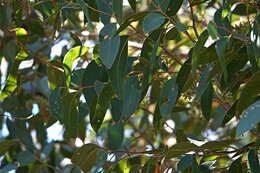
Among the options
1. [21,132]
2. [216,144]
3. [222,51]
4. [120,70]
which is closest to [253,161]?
Answer: [216,144]

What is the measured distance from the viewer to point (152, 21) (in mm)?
1366

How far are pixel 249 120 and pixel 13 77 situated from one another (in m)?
0.94

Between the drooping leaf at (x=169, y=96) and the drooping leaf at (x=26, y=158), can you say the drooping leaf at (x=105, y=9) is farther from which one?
the drooping leaf at (x=26, y=158)

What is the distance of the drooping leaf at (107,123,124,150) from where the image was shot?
5.23 feet

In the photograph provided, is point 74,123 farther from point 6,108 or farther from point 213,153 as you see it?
point 6,108

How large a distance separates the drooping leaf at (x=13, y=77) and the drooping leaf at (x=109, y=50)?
57 cm

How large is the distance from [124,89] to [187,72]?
0.47 feet

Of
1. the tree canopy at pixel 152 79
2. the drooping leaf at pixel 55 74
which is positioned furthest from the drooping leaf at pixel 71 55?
the drooping leaf at pixel 55 74

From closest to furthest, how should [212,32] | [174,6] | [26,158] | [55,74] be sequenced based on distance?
[212,32]
[174,6]
[55,74]
[26,158]

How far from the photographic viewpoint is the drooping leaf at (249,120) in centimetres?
116

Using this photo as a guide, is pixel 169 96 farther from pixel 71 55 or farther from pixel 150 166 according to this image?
pixel 71 55

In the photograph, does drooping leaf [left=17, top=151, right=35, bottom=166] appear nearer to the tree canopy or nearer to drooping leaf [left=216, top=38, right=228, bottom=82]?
the tree canopy

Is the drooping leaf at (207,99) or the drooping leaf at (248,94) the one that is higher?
the drooping leaf at (248,94)

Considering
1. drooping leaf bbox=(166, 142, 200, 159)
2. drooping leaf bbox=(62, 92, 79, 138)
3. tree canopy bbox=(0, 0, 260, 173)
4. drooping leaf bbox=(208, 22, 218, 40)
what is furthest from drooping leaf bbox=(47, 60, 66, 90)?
drooping leaf bbox=(208, 22, 218, 40)
